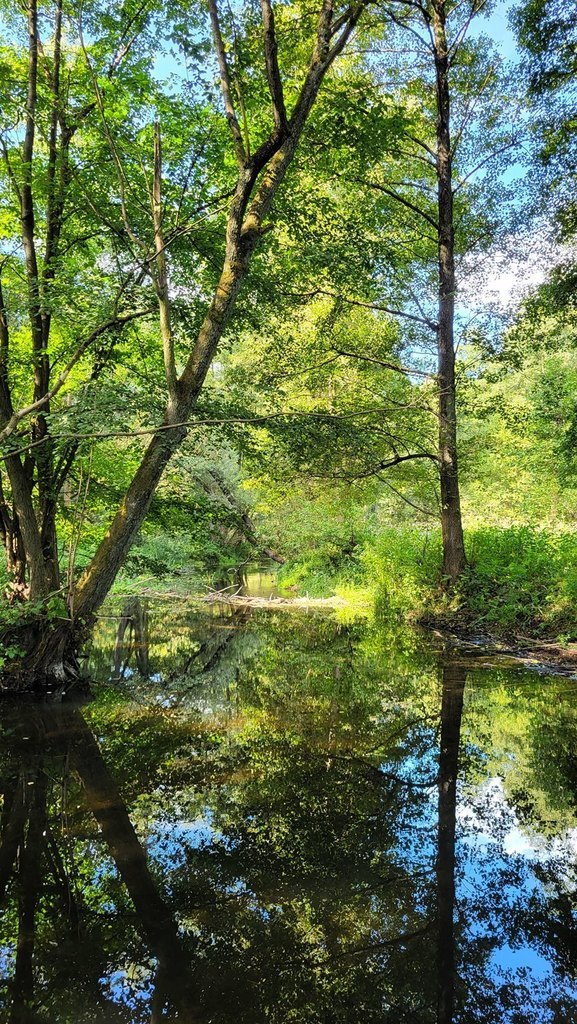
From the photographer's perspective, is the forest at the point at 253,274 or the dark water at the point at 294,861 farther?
the forest at the point at 253,274

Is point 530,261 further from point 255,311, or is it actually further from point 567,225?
point 255,311

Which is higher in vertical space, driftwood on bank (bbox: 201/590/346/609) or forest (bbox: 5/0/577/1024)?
forest (bbox: 5/0/577/1024)

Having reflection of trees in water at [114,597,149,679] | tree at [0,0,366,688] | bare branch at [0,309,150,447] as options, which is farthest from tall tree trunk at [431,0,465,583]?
bare branch at [0,309,150,447]

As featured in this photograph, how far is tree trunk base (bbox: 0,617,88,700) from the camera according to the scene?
6297 mm

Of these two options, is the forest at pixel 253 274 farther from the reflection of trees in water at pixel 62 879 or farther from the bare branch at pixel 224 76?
the reflection of trees in water at pixel 62 879

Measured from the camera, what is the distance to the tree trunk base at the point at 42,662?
20.7 ft

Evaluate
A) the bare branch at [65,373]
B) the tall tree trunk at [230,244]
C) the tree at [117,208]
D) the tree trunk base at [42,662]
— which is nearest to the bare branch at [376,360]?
the tree at [117,208]

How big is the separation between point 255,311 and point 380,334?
5375 millimetres

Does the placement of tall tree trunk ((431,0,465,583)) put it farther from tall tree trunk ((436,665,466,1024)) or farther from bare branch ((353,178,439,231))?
tall tree trunk ((436,665,466,1024))

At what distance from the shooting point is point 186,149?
6766mm

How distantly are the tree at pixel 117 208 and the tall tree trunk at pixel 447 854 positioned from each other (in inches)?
159

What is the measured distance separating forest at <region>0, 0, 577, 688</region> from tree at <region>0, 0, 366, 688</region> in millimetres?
39

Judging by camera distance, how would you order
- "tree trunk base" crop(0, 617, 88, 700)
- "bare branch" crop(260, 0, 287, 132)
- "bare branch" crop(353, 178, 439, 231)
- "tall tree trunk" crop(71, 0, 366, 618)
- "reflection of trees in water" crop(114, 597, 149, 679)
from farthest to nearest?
1. "bare branch" crop(353, 178, 439, 231)
2. "reflection of trees in water" crop(114, 597, 149, 679)
3. "tree trunk base" crop(0, 617, 88, 700)
4. "tall tree trunk" crop(71, 0, 366, 618)
5. "bare branch" crop(260, 0, 287, 132)

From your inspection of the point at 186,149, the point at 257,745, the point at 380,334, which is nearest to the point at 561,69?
the point at 380,334
